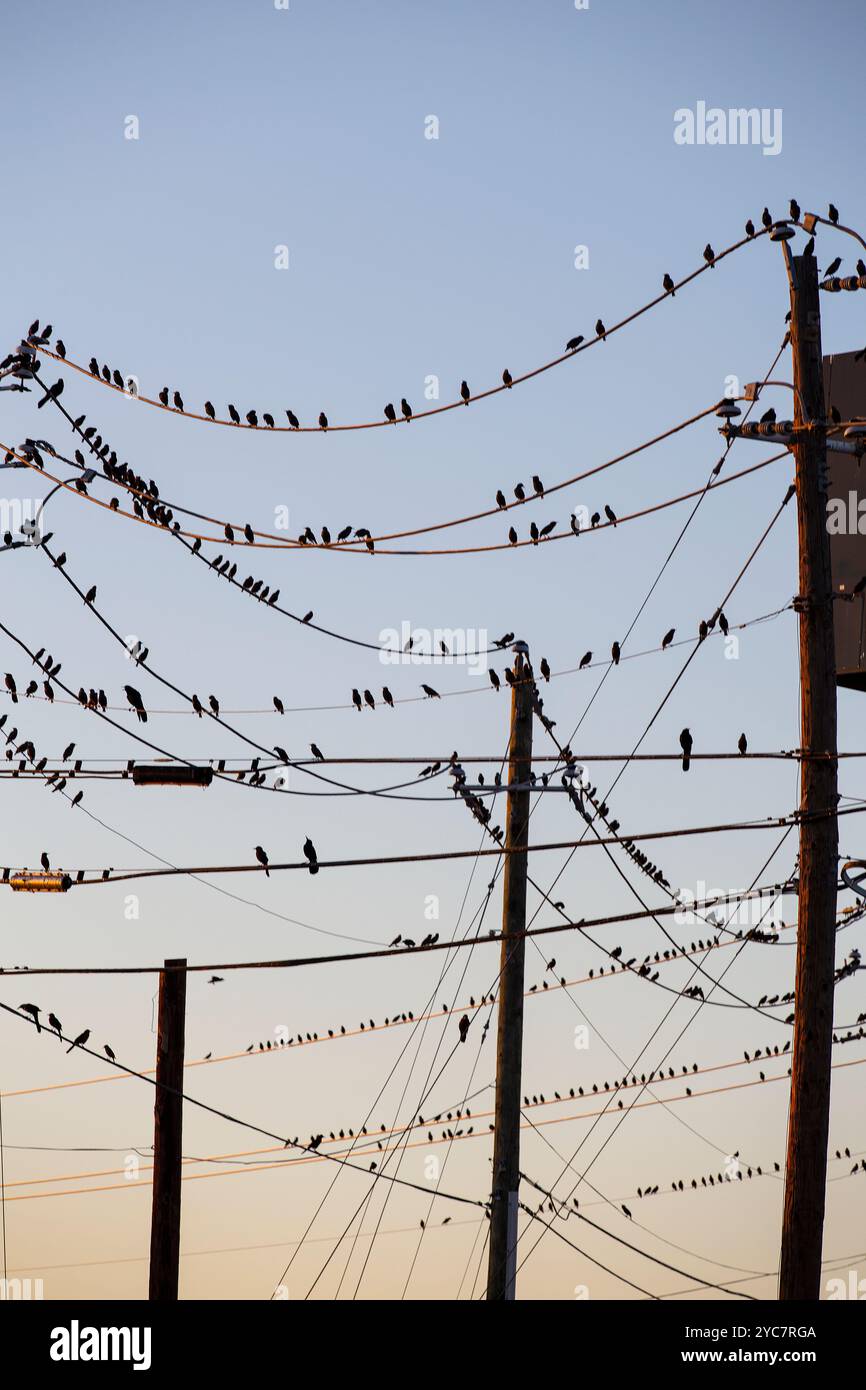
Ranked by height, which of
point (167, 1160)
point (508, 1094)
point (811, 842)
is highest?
point (811, 842)

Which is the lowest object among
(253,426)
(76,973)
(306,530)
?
(76,973)

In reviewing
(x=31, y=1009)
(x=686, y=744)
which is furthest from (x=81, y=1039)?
(x=686, y=744)

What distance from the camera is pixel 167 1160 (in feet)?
59.3

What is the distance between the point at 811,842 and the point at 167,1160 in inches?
275

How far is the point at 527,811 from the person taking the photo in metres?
21.4

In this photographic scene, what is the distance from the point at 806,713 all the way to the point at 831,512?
7.56m

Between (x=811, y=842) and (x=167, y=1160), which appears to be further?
(x=167, y=1160)

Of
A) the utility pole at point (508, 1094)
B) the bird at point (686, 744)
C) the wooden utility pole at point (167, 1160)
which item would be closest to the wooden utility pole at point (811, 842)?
the bird at point (686, 744)

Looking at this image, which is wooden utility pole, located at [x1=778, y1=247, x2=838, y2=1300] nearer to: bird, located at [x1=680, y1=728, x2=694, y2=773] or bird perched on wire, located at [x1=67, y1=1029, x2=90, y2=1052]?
bird, located at [x1=680, y1=728, x2=694, y2=773]

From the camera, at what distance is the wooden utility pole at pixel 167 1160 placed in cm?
1795

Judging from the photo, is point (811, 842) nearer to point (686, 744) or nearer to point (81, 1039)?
point (686, 744)

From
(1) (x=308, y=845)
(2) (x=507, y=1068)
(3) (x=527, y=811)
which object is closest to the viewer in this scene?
(1) (x=308, y=845)
